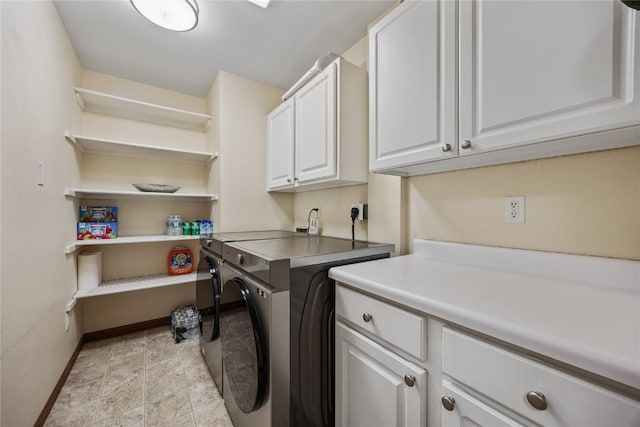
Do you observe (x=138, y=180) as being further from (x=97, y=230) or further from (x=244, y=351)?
(x=244, y=351)

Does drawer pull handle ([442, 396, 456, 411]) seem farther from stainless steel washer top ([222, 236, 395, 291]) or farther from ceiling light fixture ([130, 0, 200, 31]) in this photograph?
ceiling light fixture ([130, 0, 200, 31])

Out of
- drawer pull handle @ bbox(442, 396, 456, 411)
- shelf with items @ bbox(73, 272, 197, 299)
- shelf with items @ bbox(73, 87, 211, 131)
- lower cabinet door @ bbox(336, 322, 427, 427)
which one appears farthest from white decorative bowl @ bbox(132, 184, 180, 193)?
drawer pull handle @ bbox(442, 396, 456, 411)

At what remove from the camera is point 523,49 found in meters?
0.83

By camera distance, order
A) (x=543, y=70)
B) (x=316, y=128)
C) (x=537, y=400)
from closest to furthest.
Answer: (x=537, y=400) → (x=543, y=70) → (x=316, y=128)

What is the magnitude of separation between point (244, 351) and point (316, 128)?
1.41 m

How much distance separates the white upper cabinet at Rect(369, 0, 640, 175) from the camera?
682 mm

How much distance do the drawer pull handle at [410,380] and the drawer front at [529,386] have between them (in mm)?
113

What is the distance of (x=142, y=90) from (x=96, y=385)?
8.22 feet

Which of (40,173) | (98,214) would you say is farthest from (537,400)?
(98,214)

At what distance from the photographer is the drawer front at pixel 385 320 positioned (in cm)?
79

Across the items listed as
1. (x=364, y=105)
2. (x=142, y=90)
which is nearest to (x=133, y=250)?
(x=142, y=90)

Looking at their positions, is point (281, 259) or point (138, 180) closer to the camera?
point (281, 259)

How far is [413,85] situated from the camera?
3.79ft

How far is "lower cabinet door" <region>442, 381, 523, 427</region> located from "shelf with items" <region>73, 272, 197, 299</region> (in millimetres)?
2277
